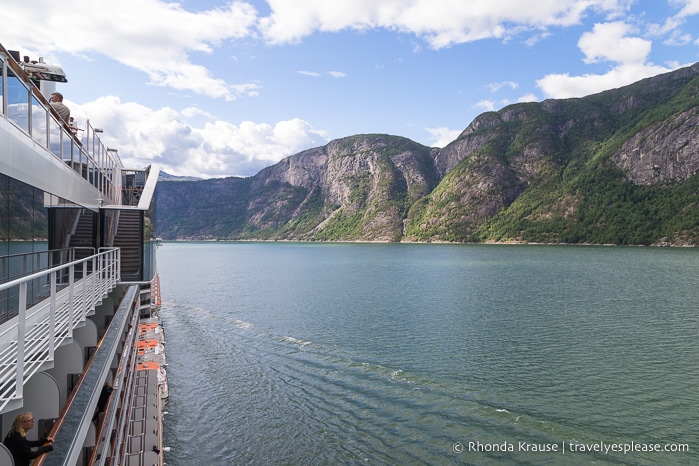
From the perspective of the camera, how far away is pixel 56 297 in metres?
9.02

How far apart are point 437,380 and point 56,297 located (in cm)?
1702

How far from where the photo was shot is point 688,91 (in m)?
177

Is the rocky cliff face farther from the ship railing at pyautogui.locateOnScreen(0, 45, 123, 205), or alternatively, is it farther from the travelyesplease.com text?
the ship railing at pyautogui.locateOnScreen(0, 45, 123, 205)

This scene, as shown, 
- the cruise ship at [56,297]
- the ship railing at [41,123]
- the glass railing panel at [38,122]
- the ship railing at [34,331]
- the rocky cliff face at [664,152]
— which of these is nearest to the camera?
the ship railing at [34,331]

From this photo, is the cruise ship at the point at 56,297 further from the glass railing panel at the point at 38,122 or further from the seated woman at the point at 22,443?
the seated woman at the point at 22,443

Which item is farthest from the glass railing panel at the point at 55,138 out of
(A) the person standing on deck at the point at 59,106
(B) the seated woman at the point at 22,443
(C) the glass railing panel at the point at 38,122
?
(B) the seated woman at the point at 22,443

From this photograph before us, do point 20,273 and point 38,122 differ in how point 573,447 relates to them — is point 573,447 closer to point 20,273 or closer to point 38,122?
point 20,273

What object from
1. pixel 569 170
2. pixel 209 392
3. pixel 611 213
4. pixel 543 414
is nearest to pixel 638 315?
pixel 543 414

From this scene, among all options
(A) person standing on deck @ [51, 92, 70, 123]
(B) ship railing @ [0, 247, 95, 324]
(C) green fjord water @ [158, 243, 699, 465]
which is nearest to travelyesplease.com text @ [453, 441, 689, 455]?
(C) green fjord water @ [158, 243, 699, 465]

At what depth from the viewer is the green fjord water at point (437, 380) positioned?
1537 cm

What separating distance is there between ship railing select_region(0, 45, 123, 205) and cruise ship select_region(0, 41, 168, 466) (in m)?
0.03

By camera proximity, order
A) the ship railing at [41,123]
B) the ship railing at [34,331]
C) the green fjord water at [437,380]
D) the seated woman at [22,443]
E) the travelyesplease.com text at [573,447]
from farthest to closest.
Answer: the green fjord water at [437,380] < the travelyesplease.com text at [573,447] < the ship railing at [41,123] < the seated woman at [22,443] < the ship railing at [34,331]

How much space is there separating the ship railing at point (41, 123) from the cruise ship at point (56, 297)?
27 millimetres

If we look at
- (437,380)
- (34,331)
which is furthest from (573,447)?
(34,331)
